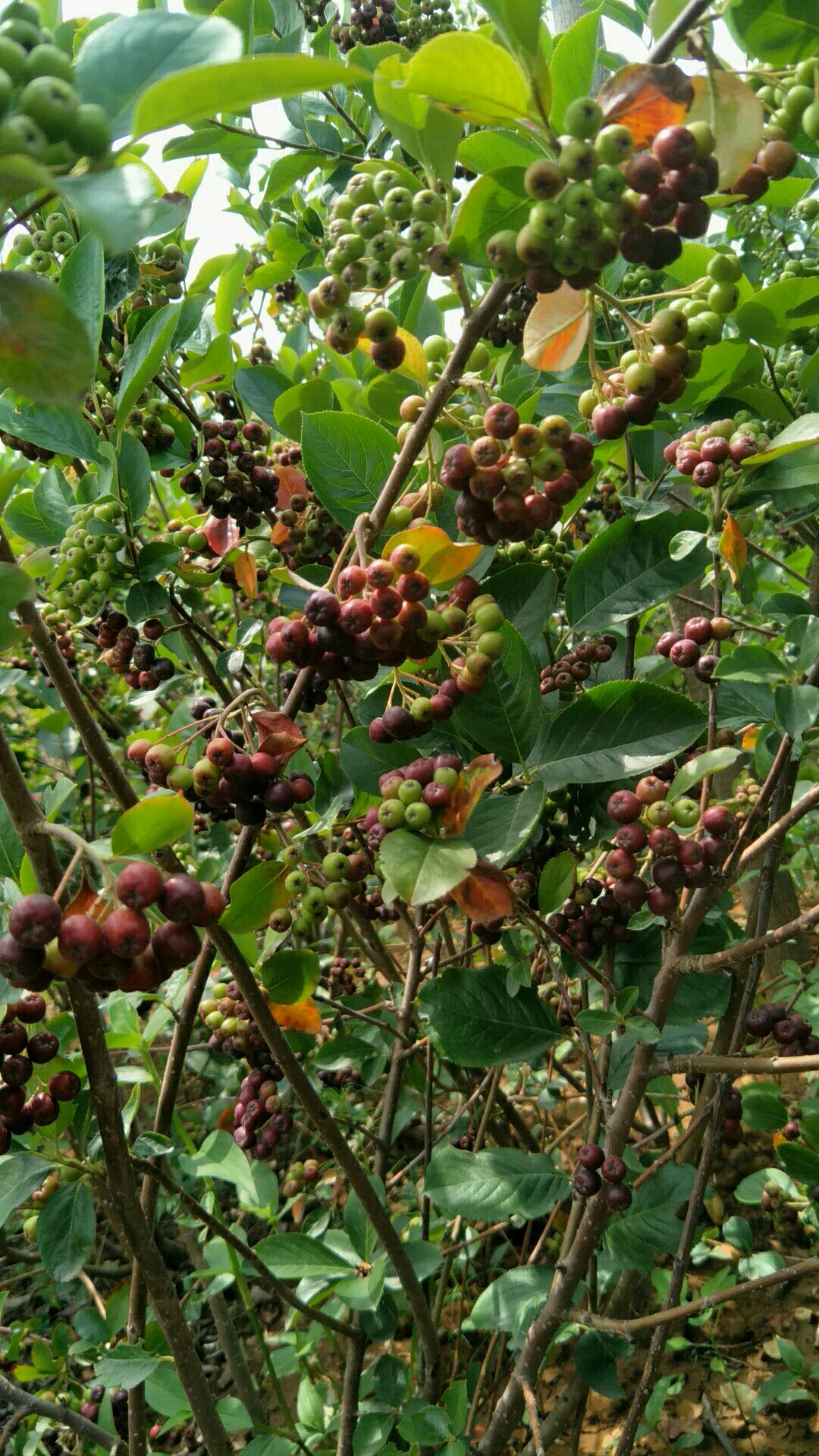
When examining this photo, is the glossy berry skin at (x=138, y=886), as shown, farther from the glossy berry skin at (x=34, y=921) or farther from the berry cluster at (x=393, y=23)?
the berry cluster at (x=393, y=23)

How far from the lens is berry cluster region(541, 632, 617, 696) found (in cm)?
145

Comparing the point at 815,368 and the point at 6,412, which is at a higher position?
the point at 6,412

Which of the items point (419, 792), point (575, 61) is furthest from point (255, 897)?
point (575, 61)

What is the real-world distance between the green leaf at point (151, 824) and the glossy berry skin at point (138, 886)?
0.7 inches

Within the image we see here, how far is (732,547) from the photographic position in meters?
1.14

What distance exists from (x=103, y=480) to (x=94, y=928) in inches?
33.8

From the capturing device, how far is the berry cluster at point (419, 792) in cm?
102

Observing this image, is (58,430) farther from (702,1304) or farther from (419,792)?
(702,1304)

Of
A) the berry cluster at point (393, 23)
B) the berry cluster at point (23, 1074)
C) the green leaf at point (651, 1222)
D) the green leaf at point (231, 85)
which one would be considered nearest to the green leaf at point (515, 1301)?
the green leaf at point (651, 1222)

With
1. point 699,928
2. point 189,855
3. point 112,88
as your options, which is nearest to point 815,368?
point 699,928

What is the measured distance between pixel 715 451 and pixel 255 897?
807 mm

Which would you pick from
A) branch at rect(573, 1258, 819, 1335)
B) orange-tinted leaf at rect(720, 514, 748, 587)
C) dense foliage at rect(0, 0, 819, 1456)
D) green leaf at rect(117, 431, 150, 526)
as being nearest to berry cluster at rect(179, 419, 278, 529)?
dense foliage at rect(0, 0, 819, 1456)

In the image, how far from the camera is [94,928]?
0.82 meters

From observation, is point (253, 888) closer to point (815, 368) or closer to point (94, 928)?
point (94, 928)
